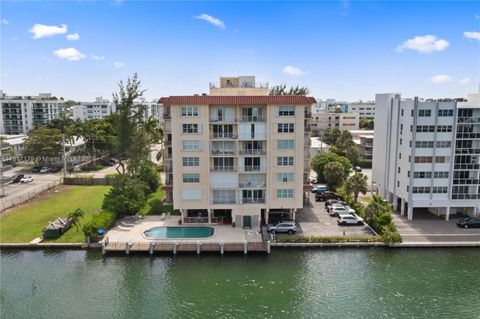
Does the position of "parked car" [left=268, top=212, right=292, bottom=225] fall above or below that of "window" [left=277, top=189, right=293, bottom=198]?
below

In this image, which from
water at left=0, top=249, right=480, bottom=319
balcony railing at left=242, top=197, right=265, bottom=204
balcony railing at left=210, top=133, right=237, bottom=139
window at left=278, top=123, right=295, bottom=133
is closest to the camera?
water at left=0, top=249, right=480, bottom=319

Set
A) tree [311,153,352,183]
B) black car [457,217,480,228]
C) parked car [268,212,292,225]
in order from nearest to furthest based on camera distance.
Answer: black car [457,217,480,228] → parked car [268,212,292,225] → tree [311,153,352,183]

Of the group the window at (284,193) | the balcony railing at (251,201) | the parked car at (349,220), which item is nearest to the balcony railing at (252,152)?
the window at (284,193)

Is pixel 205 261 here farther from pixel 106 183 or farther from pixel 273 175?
pixel 106 183

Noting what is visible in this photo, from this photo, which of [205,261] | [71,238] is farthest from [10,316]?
[205,261]

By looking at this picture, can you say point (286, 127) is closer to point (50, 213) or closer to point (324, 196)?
point (324, 196)

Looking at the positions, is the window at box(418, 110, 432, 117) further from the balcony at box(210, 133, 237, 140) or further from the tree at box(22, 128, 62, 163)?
the tree at box(22, 128, 62, 163)

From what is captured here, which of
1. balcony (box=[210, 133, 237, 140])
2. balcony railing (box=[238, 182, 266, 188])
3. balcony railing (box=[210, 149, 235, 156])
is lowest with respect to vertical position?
balcony railing (box=[238, 182, 266, 188])

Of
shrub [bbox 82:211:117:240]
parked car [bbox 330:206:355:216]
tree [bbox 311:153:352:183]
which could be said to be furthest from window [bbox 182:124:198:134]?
tree [bbox 311:153:352:183]
